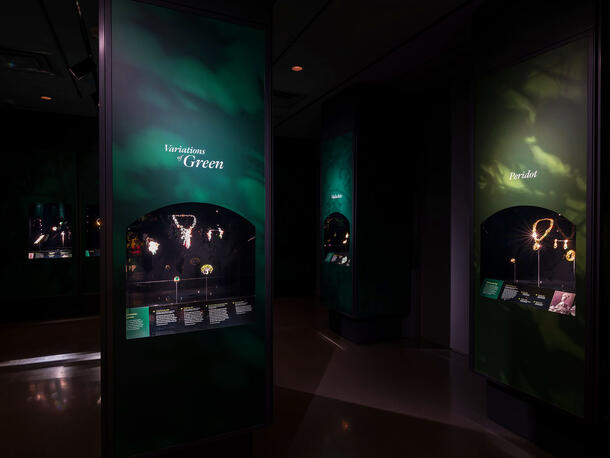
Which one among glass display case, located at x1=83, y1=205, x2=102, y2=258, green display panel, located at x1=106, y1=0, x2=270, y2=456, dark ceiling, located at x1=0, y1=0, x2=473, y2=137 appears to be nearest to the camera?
green display panel, located at x1=106, y1=0, x2=270, y2=456

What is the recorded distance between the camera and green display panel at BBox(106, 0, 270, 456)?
201 cm

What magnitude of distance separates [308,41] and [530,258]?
114 inches

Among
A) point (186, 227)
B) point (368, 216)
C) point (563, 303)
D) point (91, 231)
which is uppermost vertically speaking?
point (368, 216)

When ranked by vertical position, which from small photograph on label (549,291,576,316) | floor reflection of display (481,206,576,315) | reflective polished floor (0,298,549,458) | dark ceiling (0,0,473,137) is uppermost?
dark ceiling (0,0,473,137)

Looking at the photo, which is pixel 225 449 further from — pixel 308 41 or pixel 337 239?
pixel 308 41

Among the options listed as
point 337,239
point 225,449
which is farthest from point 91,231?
point 225,449

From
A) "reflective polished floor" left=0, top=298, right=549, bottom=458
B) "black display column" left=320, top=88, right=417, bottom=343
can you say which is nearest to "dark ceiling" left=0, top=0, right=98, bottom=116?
"black display column" left=320, top=88, right=417, bottom=343

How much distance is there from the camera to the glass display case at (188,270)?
6.78 feet

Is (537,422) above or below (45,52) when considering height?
below

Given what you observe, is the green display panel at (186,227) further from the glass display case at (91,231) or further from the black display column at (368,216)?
the glass display case at (91,231)

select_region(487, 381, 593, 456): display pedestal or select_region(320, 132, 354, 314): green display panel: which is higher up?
select_region(320, 132, 354, 314): green display panel

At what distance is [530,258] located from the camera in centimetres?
287

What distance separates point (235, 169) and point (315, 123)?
516 cm

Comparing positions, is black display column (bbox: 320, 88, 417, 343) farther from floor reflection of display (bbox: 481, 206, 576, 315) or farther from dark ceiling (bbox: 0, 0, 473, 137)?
floor reflection of display (bbox: 481, 206, 576, 315)
